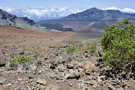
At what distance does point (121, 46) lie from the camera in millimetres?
9352

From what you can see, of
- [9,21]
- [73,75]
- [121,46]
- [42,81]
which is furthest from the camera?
[9,21]

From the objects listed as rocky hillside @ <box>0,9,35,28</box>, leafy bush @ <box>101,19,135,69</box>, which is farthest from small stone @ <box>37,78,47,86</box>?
rocky hillside @ <box>0,9,35,28</box>

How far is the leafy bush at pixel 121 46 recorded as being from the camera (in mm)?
9383

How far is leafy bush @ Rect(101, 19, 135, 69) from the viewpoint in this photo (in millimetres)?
9383

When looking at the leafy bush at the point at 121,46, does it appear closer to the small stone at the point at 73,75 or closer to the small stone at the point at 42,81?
the small stone at the point at 73,75

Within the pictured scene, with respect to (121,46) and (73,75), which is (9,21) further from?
(121,46)

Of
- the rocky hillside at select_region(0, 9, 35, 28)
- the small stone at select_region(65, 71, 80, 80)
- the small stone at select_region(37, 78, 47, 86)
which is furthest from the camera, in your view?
the rocky hillside at select_region(0, 9, 35, 28)

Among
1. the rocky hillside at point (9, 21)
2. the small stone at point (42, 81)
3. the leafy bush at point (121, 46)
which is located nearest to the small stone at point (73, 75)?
the small stone at point (42, 81)

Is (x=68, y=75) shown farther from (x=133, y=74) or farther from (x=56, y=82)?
(x=133, y=74)

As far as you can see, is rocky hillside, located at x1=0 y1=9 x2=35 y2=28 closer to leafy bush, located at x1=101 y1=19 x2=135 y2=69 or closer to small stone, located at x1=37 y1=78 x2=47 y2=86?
leafy bush, located at x1=101 y1=19 x2=135 y2=69

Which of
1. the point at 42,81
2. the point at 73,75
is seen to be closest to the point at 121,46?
the point at 73,75

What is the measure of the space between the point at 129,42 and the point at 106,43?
2.06 meters

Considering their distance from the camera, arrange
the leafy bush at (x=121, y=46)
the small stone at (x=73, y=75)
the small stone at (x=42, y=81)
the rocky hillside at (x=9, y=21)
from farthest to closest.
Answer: the rocky hillside at (x=9, y=21) < the small stone at (x=73, y=75) < the leafy bush at (x=121, y=46) < the small stone at (x=42, y=81)

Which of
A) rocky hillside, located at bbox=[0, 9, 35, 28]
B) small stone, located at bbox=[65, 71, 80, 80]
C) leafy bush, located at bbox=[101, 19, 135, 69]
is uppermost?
rocky hillside, located at bbox=[0, 9, 35, 28]
